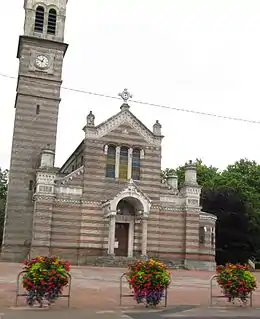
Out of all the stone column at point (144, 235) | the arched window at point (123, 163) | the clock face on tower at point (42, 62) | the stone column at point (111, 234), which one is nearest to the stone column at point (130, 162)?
the arched window at point (123, 163)

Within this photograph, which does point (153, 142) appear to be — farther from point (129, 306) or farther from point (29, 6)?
point (129, 306)

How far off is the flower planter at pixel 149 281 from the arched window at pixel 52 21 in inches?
1434

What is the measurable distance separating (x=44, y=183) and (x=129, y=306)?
25.4 metres

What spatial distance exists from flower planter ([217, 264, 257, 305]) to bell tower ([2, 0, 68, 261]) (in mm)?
27477

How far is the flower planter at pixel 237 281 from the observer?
49.9 feet

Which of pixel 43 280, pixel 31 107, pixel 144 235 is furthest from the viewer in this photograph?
pixel 31 107

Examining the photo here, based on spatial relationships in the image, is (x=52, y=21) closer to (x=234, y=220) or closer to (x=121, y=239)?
(x=121, y=239)

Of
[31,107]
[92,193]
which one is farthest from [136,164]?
[31,107]

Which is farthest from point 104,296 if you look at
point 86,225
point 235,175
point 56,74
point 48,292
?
point 235,175

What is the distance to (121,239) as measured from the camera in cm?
4091

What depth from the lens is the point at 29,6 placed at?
1799 inches

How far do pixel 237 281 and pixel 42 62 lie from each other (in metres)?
34.7

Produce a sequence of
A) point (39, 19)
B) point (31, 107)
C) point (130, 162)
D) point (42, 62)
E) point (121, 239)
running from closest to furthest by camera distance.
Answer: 1. point (121, 239)
2. point (130, 162)
3. point (31, 107)
4. point (42, 62)
5. point (39, 19)

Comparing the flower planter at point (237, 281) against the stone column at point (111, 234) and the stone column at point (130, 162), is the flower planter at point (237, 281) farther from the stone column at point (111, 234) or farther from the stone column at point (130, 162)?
the stone column at point (130, 162)
